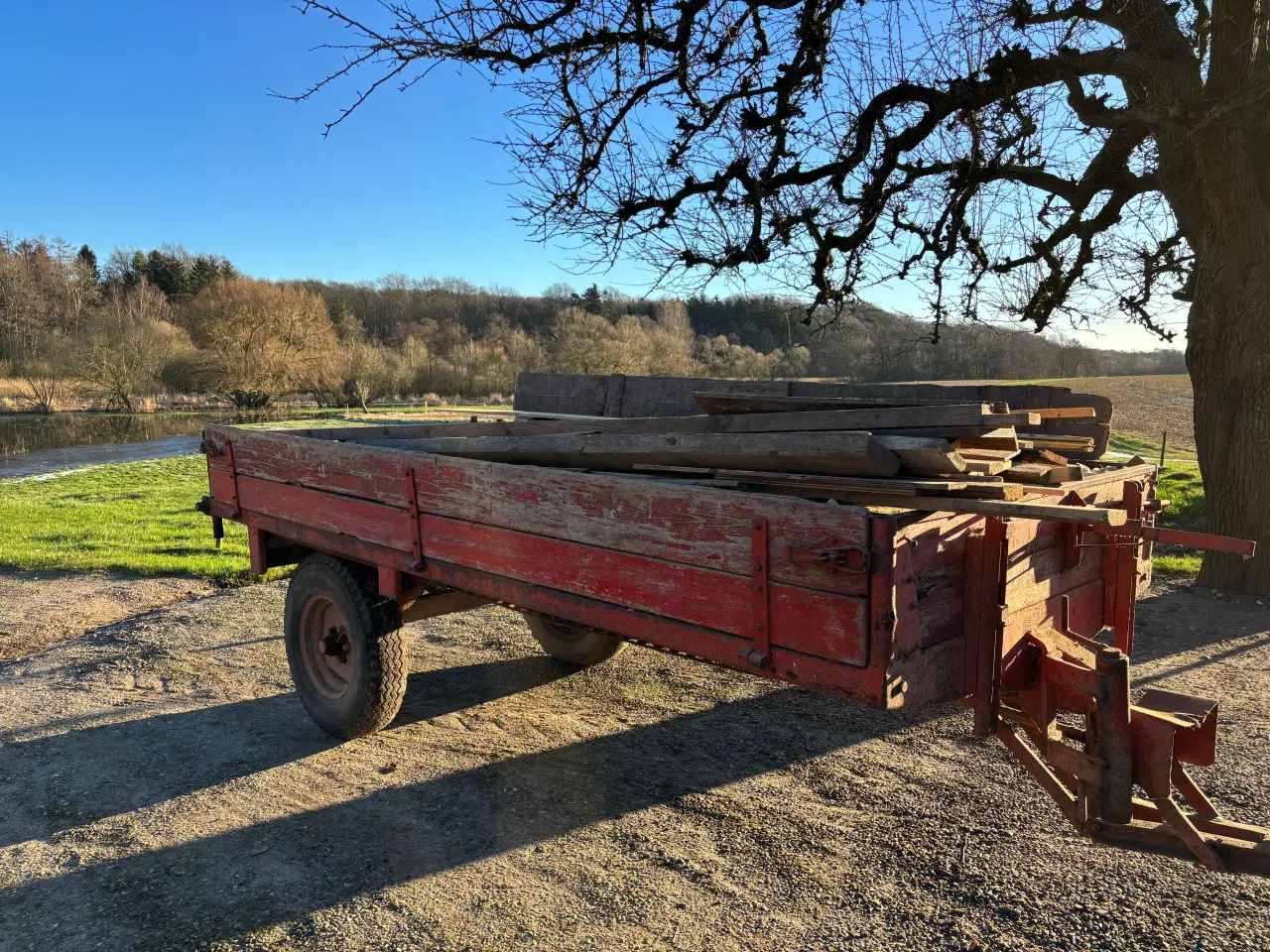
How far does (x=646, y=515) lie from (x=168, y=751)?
2.95 meters

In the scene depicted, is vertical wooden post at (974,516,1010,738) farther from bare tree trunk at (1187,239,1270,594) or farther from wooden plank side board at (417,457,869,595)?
bare tree trunk at (1187,239,1270,594)

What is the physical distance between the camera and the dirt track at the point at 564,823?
2.58 m

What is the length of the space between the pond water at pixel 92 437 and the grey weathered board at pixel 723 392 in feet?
57.6

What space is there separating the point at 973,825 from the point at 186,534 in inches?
376

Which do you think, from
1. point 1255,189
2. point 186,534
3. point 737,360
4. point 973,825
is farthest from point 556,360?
point 973,825

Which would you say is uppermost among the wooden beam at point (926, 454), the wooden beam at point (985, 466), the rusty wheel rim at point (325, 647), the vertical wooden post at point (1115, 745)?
the wooden beam at point (926, 454)

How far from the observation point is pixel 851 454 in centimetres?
218

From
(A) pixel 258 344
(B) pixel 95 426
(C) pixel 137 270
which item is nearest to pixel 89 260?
(C) pixel 137 270

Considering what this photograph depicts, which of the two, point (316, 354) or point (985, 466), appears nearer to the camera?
point (985, 466)

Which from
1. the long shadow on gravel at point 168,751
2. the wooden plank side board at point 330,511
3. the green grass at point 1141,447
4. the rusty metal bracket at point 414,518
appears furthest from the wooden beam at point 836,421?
the green grass at point 1141,447

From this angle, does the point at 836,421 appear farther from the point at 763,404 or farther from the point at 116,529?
the point at 116,529

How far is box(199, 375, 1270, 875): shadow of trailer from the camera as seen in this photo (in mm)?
1976

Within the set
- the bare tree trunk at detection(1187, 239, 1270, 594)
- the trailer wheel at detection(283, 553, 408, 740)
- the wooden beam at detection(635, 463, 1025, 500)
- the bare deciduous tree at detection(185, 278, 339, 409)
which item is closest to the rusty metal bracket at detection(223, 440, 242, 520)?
the trailer wheel at detection(283, 553, 408, 740)

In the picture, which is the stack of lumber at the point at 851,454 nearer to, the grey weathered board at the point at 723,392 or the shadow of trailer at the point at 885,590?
the shadow of trailer at the point at 885,590
